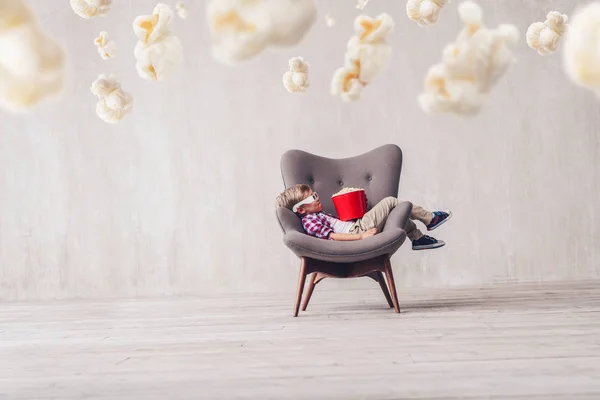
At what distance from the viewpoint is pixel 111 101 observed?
772 mm

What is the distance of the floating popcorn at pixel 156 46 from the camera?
0.60 m

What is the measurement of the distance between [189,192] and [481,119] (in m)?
1.98

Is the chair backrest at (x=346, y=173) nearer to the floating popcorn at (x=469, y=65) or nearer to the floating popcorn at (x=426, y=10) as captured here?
the floating popcorn at (x=469, y=65)

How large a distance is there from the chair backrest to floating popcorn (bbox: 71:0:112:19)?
8.75 ft

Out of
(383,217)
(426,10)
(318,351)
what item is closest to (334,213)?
(383,217)

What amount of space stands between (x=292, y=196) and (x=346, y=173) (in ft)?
1.36

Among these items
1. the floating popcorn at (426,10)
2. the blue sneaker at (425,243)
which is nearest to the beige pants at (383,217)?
the blue sneaker at (425,243)

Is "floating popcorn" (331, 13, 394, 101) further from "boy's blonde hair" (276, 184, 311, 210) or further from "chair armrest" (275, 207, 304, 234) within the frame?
"boy's blonde hair" (276, 184, 311, 210)

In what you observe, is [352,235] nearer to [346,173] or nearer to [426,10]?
[346,173]

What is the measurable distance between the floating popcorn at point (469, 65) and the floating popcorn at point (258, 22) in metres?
0.27

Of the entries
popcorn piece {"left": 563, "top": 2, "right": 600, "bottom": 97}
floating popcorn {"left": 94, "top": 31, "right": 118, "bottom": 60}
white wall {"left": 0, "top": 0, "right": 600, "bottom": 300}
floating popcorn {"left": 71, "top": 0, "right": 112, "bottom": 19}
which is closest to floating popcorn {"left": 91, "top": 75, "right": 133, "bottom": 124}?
floating popcorn {"left": 94, "top": 31, "right": 118, "bottom": 60}

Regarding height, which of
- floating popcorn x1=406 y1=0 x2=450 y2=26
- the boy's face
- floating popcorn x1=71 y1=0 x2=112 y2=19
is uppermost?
floating popcorn x1=71 y1=0 x2=112 y2=19

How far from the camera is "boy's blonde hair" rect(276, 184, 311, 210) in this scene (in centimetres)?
304

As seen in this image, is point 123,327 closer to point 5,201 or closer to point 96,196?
point 96,196
